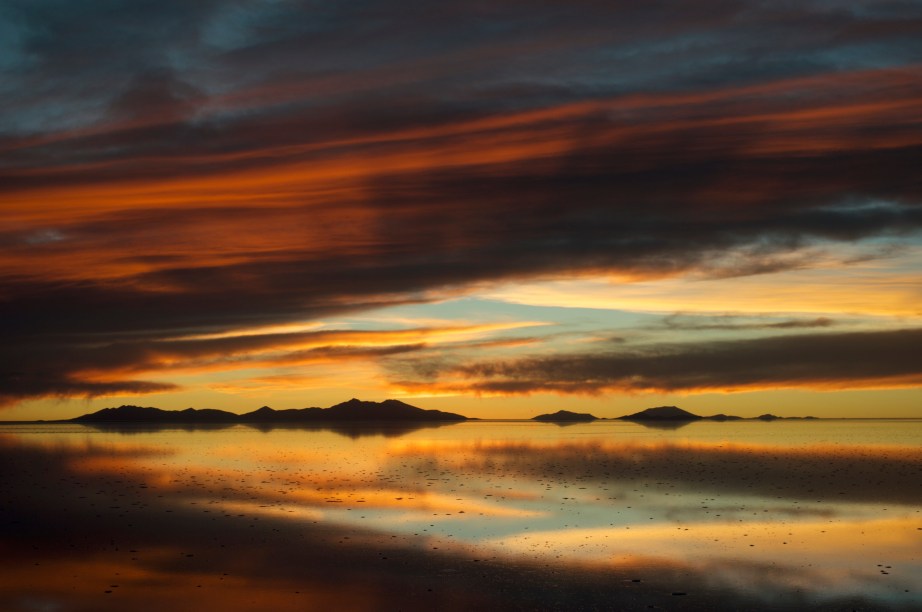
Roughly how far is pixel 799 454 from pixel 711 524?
5804cm

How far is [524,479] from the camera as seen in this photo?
55.1 meters

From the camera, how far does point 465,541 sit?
30562 millimetres

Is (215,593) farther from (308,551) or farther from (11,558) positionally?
(11,558)

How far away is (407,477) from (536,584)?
34.7 m

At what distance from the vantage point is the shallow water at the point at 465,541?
22.3 m

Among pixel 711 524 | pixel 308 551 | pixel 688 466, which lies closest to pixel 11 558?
pixel 308 551

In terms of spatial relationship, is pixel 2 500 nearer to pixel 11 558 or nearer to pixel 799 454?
pixel 11 558

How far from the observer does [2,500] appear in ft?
149

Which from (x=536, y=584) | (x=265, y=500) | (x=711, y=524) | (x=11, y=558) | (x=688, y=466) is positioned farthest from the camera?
(x=688, y=466)

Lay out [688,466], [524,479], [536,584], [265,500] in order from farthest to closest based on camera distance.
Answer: [688,466]
[524,479]
[265,500]
[536,584]

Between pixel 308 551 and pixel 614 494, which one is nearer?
pixel 308 551

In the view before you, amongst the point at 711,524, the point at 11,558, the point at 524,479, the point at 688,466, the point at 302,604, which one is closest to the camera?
→ the point at 302,604

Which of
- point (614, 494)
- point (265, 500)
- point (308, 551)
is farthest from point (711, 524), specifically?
point (265, 500)

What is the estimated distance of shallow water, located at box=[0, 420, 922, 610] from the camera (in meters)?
22.3
